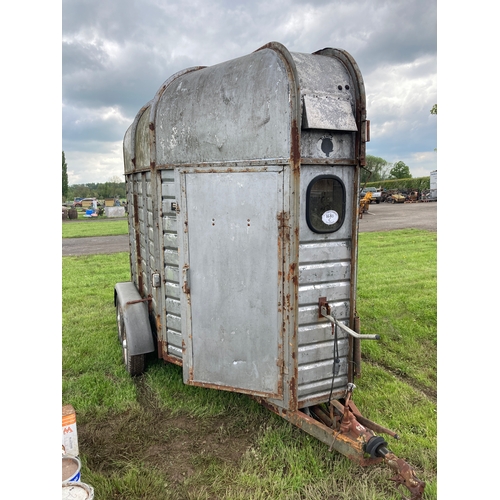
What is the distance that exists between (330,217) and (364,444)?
2.11 metres

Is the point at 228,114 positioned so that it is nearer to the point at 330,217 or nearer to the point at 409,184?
the point at 330,217

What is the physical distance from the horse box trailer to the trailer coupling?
14 mm

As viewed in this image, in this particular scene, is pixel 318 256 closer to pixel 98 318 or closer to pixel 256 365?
pixel 256 365

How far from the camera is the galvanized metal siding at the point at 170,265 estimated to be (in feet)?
15.5

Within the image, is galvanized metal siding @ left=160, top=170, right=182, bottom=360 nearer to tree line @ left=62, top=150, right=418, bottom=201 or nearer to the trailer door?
the trailer door

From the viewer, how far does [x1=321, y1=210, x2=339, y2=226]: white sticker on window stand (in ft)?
13.7

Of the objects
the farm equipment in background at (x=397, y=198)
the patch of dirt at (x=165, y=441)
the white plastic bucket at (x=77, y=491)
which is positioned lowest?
the patch of dirt at (x=165, y=441)

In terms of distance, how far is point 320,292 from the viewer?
4.29 meters

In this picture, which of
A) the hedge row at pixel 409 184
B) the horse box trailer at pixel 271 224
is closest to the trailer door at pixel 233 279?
the horse box trailer at pixel 271 224

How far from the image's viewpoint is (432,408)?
504cm

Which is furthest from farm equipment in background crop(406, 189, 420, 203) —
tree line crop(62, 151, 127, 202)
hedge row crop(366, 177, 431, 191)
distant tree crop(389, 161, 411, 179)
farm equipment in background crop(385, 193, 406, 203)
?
tree line crop(62, 151, 127, 202)

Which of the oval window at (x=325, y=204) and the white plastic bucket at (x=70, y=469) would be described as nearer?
the white plastic bucket at (x=70, y=469)

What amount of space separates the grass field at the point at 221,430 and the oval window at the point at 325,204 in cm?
224

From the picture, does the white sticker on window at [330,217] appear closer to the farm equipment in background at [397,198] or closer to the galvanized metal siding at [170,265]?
the galvanized metal siding at [170,265]
